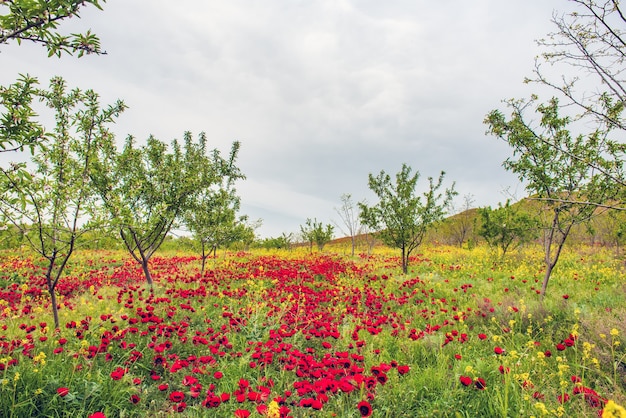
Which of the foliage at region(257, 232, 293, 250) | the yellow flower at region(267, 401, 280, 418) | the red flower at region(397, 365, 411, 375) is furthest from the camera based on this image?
the foliage at region(257, 232, 293, 250)

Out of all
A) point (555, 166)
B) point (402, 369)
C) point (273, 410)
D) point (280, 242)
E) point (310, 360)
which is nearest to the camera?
point (273, 410)

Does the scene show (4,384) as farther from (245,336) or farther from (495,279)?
(495,279)

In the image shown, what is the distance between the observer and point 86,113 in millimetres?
5676

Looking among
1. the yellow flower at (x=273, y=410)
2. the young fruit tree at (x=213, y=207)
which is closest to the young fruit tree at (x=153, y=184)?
the young fruit tree at (x=213, y=207)

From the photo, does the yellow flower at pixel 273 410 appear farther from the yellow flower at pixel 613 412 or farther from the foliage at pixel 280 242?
the foliage at pixel 280 242

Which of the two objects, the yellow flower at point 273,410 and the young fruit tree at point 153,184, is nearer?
the yellow flower at point 273,410

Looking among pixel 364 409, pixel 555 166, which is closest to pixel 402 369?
pixel 364 409

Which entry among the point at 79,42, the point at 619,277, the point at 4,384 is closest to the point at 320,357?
the point at 4,384

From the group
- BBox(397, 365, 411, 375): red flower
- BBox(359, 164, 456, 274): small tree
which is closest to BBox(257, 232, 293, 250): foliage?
BBox(359, 164, 456, 274): small tree

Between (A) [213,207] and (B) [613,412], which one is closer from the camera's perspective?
(B) [613,412]

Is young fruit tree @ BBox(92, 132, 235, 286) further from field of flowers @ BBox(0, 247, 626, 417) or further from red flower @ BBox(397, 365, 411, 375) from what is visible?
red flower @ BBox(397, 365, 411, 375)

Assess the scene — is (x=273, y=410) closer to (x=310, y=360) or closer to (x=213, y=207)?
(x=310, y=360)

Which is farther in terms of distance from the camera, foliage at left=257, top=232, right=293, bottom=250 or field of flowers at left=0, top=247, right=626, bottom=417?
foliage at left=257, top=232, right=293, bottom=250

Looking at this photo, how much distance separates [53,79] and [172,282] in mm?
5703
